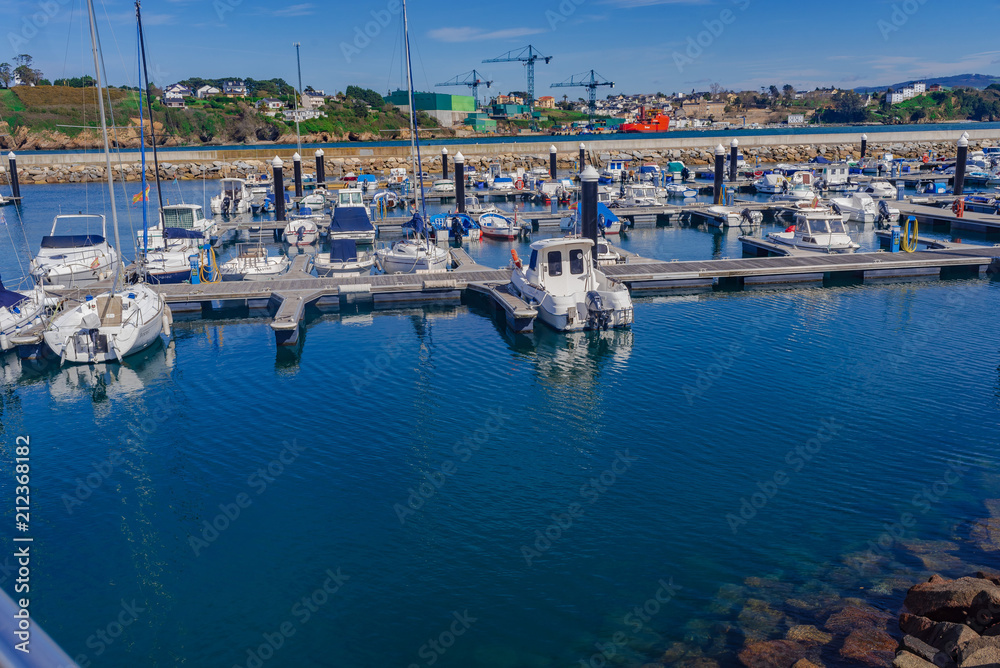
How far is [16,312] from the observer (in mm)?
24078

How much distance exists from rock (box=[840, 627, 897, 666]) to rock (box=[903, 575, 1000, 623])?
0.62 metres

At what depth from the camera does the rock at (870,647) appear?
9531 mm

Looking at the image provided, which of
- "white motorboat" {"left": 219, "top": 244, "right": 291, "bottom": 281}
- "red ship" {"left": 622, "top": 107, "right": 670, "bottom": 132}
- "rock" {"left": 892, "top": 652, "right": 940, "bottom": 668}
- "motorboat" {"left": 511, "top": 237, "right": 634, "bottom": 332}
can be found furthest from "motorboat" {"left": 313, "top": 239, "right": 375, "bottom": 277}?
"red ship" {"left": 622, "top": 107, "right": 670, "bottom": 132}

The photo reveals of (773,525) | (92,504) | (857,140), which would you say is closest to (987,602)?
(773,525)

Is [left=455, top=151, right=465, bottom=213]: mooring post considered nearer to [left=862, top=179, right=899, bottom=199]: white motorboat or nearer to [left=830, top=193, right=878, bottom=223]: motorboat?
[left=830, top=193, right=878, bottom=223]: motorboat

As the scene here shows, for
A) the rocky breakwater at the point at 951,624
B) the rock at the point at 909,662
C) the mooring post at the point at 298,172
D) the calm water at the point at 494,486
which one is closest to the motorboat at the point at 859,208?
the calm water at the point at 494,486

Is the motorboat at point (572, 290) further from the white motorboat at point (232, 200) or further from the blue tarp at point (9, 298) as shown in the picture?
the white motorboat at point (232, 200)

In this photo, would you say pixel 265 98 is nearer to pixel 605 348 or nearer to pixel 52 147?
pixel 52 147

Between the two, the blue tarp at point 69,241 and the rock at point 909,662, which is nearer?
the rock at point 909,662

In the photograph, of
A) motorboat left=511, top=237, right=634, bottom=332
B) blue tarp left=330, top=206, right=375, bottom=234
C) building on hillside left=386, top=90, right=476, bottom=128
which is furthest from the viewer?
building on hillside left=386, top=90, right=476, bottom=128

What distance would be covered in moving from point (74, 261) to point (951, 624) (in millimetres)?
32028

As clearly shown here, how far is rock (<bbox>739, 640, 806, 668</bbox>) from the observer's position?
9602mm

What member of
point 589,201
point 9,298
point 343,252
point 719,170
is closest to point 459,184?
point 343,252

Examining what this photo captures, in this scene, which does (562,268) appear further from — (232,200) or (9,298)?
(232,200)
